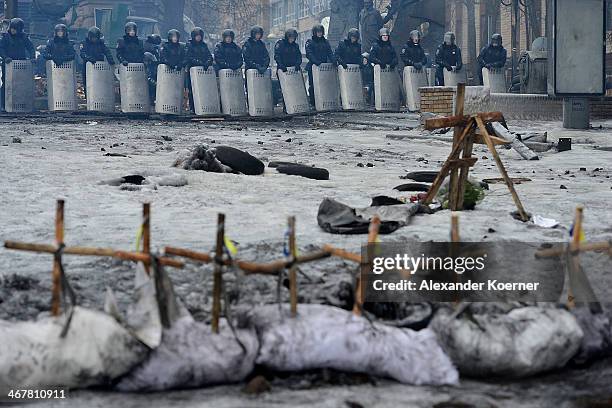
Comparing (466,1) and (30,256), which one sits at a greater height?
(466,1)

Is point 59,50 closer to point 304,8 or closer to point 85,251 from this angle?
point 85,251

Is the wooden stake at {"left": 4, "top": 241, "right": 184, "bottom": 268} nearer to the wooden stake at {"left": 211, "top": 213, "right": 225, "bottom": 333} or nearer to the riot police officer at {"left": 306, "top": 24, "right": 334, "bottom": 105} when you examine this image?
the wooden stake at {"left": 211, "top": 213, "right": 225, "bottom": 333}

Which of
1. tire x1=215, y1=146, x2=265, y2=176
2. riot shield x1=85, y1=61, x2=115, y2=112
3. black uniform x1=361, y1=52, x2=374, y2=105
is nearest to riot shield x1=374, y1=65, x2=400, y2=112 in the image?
black uniform x1=361, y1=52, x2=374, y2=105

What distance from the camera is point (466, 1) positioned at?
108ft

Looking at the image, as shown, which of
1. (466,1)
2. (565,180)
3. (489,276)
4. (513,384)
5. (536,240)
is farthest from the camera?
(466,1)

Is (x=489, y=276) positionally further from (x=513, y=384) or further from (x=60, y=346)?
(x=60, y=346)

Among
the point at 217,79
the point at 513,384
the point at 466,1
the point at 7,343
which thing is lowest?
the point at 513,384

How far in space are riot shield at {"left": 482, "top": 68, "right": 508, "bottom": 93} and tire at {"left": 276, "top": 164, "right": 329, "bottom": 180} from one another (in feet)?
42.3

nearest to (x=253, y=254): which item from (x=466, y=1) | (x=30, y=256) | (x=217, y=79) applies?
(x=30, y=256)

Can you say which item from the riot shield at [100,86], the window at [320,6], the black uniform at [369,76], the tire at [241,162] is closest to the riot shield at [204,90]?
the riot shield at [100,86]

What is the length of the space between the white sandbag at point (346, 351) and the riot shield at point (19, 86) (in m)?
19.9

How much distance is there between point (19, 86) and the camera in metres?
22.3

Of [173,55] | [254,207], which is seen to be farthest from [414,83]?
[254,207]

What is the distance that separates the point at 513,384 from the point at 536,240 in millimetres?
1945
